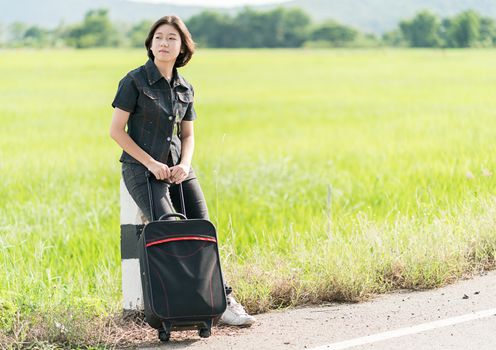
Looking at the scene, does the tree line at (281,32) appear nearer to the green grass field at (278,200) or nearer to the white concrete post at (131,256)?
the green grass field at (278,200)

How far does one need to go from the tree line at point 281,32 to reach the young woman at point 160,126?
324 feet

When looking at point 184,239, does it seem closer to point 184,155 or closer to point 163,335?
point 163,335

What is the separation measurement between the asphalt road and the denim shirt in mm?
1068

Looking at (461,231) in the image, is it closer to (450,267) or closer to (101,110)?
(450,267)

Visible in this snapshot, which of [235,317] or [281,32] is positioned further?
[281,32]

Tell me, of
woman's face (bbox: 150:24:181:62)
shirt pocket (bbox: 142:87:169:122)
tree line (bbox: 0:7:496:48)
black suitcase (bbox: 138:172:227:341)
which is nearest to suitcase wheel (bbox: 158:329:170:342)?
black suitcase (bbox: 138:172:227:341)

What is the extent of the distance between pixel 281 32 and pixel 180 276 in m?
117

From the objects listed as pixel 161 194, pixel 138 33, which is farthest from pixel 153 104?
pixel 138 33

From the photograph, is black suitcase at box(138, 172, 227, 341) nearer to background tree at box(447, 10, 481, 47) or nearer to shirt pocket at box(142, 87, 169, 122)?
shirt pocket at box(142, 87, 169, 122)

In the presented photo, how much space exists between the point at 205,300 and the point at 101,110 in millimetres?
19911

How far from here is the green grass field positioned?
532 cm

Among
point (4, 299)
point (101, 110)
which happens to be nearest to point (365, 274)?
point (4, 299)

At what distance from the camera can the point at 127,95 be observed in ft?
15.5

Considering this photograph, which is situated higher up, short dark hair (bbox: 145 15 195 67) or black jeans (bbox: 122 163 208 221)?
short dark hair (bbox: 145 15 195 67)
